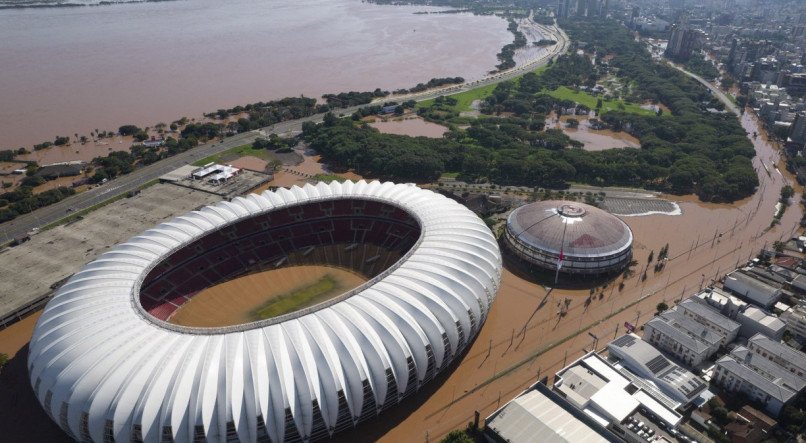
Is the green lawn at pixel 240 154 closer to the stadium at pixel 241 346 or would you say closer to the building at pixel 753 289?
the stadium at pixel 241 346

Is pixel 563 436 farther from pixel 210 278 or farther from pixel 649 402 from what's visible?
pixel 210 278

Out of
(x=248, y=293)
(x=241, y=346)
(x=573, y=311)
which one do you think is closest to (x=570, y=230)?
(x=573, y=311)

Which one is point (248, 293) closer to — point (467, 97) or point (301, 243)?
point (301, 243)

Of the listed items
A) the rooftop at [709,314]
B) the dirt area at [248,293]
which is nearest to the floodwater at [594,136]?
the rooftop at [709,314]

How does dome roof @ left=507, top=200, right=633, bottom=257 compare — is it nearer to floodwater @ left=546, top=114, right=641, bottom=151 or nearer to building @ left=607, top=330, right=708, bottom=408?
building @ left=607, top=330, right=708, bottom=408

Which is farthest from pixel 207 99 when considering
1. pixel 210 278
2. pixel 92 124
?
pixel 210 278

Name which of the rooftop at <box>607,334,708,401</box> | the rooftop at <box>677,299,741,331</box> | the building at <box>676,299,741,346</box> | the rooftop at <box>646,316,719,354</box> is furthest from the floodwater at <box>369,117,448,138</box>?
the rooftop at <box>607,334,708,401</box>
